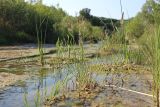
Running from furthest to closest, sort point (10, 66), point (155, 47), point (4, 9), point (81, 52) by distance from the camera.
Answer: point (4, 9) → point (10, 66) → point (81, 52) → point (155, 47)

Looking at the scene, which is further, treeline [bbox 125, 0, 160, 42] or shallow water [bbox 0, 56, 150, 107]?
shallow water [bbox 0, 56, 150, 107]

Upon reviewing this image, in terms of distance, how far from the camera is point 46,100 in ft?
17.3

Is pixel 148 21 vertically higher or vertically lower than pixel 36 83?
higher

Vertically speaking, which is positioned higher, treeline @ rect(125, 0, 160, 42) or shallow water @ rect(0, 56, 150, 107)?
treeline @ rect(125, 0, 160, 42)

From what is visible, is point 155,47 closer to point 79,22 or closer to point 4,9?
point 79,22

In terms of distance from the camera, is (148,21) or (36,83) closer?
(148,21)

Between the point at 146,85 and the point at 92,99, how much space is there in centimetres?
175

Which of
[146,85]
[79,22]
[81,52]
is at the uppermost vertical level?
[79,22]

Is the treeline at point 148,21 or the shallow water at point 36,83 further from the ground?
the treeline at point 148,21

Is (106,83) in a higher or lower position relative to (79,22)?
lower

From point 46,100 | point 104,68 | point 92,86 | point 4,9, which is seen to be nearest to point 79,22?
point 92,86

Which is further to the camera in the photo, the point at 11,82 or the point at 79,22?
the point at 11,82

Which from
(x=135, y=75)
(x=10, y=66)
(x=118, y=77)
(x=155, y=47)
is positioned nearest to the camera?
(x=155, y=47)

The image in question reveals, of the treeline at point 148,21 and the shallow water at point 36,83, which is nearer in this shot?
the treeline at point 148,21
